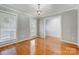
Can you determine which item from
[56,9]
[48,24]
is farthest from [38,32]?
[56,9]

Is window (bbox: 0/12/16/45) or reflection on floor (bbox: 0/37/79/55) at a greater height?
window (bbox: 0/12/16/45)

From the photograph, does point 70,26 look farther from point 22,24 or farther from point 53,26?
point 22,24

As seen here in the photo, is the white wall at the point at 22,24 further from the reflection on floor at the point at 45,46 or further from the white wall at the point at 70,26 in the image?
the white wall at the point at 70,26

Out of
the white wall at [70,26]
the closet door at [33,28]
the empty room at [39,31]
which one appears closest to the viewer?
the empty room at [39,31]

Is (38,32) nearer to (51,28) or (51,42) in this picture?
(51,28)

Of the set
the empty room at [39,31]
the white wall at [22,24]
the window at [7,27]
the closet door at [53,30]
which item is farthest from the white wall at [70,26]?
the window at [7,27]

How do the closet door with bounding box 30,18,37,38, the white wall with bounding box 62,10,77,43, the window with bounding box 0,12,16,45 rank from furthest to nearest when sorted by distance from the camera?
1. the white wall with bounding box 62,10,77,43
2. the window with bounding box 0,12,16,45
3. the closet door with bounding box 30,18,37,38

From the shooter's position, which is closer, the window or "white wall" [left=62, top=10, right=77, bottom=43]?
the window

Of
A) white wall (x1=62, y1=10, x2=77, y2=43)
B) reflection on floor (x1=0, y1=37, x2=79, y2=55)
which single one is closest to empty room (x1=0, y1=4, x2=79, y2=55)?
reflection on floor (x1=0, y1=37, x2=79, y2=55)

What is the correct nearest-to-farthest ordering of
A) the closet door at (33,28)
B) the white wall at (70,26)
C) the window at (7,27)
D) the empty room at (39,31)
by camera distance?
Answer: 1. the empty room at (39,31)
2. the closet door at (33,28)
3. the window at (7,27)
4. the white wall at (70,26)

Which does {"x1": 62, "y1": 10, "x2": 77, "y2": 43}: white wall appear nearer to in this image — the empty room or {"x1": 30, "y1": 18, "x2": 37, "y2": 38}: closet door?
the empty room

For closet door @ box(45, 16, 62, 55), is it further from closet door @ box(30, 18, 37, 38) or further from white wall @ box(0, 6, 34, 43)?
white wall @ box(0, 6, 34, 43)

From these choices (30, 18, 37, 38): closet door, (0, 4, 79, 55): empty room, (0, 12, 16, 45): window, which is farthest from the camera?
(0, 12, 16, 45): window

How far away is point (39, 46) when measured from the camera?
5.70 ft
